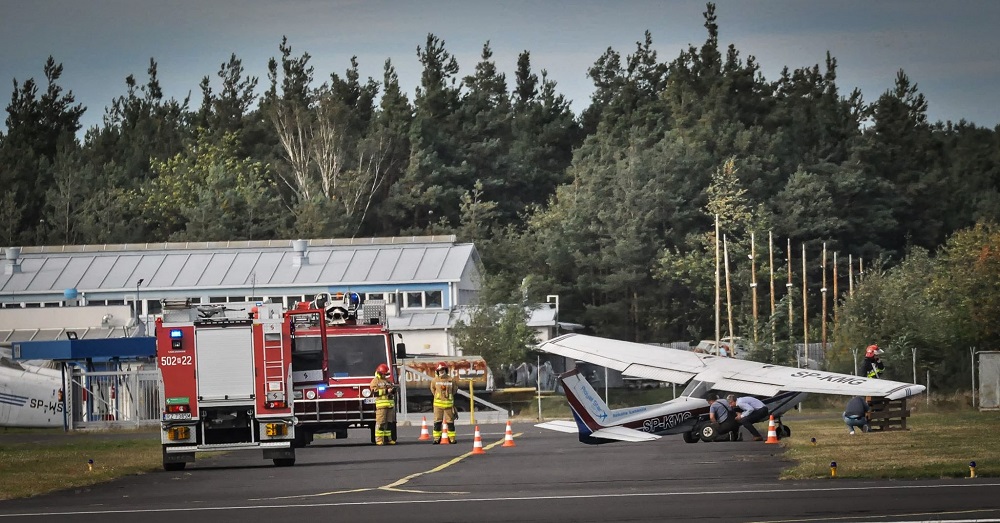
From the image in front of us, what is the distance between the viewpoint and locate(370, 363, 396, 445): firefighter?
3059cm

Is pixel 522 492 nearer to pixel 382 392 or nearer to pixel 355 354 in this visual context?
pixel 382 392

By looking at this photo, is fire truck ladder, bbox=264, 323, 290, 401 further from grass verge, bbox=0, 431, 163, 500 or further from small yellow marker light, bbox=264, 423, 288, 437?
grass verge, bbox=0, 431, 163, 500

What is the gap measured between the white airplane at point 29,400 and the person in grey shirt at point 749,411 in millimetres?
28081

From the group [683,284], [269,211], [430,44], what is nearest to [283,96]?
[430,44]

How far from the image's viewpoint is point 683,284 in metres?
91.0

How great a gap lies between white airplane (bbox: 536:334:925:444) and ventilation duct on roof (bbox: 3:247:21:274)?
54110mm

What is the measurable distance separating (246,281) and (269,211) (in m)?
28.4

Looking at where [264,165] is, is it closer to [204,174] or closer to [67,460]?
[204,174]

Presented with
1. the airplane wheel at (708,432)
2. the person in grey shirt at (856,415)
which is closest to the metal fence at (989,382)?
the person in grey shirt at (856,415)

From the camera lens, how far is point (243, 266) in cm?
7875

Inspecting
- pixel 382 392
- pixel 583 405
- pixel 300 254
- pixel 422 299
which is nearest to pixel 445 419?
pixel 382 392

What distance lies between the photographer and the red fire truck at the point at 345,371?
1248 inches

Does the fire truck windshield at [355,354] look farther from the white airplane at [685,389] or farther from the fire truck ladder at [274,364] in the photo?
the fire truck ladder at [274,364]

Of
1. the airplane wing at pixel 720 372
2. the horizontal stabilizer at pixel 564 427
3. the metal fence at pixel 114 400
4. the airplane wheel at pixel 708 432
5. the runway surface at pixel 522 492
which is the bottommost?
the metal fence at pixel 114 400
